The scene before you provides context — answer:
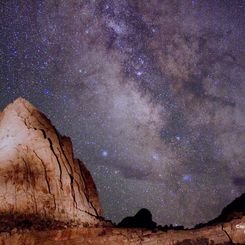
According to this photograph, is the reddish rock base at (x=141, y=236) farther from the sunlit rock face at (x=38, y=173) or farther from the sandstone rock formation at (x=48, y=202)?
the sunlit rock face at (x=38, y=173)

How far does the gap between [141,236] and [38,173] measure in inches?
328

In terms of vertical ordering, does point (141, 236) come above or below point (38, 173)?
below

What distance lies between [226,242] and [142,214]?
2014 cm

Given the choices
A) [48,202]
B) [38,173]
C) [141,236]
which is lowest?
[141,236]

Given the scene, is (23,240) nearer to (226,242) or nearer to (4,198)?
(4,198)

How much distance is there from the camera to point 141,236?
1827 centimetres

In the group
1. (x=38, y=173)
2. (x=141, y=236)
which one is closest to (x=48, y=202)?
(x=38, y=173)

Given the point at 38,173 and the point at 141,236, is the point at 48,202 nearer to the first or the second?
the point at 38,173

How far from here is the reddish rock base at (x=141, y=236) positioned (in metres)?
17.2

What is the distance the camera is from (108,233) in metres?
18.2

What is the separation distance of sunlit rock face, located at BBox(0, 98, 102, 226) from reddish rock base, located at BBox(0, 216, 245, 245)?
6.75 feet

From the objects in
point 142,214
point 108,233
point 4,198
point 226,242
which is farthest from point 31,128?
point 142,214

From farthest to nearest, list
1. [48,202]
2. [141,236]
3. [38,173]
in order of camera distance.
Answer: [38,173] → [48,202] → [141,236]

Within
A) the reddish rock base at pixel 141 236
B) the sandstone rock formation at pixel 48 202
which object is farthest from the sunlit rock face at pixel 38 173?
the reddish rock base at pixel 141 236
